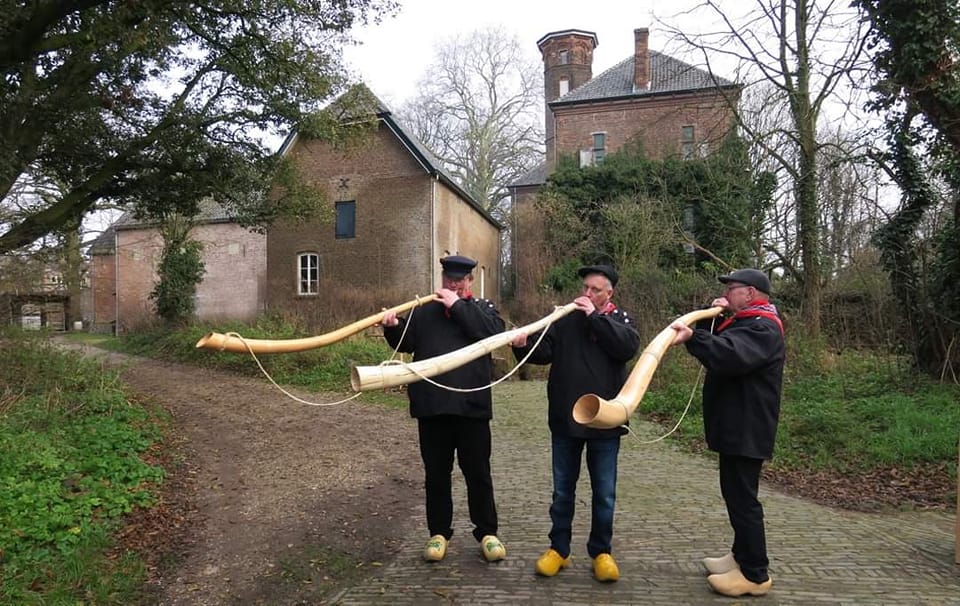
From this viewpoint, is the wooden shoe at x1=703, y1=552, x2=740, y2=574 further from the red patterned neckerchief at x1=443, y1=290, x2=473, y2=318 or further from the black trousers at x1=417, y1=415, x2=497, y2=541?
the red patterned neckerchief at x1=443, y1=290, x2=473, y2=318

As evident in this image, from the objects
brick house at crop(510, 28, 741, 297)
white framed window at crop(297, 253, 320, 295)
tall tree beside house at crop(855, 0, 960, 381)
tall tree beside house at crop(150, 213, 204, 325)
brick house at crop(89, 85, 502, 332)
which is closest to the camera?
tall tree beside house at crop(855, 0, 960, 381)

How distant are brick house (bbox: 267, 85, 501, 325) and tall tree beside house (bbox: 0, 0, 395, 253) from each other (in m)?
9.75

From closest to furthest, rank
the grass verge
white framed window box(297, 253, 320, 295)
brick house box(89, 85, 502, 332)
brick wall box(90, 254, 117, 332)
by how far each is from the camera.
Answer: the grass verge
brick house box(89, 85, 502, 332)
white framed window box(297, 253, 320, 295)
brick wall box(90, 254, 117, 332)

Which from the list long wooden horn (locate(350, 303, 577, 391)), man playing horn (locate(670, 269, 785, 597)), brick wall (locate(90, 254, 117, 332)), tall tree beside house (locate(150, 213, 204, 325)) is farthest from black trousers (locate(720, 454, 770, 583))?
brick wall (locate(90, 254, 117, 332))

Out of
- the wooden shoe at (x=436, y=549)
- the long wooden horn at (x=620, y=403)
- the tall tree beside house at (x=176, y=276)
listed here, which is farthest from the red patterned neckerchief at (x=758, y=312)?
the tall tree beside house at (x=176, y=276)

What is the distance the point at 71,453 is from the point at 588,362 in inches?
206

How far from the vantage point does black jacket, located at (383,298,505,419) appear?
12.4 ft

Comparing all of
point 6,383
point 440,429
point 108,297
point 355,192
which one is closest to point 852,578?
point 440,429

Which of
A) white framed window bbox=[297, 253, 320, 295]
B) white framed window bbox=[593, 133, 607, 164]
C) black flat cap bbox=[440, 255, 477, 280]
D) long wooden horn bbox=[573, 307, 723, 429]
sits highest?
white framed window bbox=[593, 133, 607, 164]

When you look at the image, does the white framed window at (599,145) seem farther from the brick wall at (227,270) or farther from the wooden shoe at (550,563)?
the wooden shoe at (550,563)

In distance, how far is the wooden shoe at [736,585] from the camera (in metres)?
3.49

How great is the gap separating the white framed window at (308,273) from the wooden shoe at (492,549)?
20594 mm

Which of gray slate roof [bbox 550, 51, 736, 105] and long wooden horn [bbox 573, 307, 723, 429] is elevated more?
gray slate roof [bbox 550, 51, 736, 105]

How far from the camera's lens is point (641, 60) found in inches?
1278
